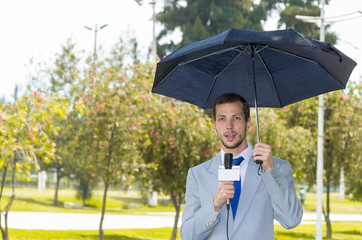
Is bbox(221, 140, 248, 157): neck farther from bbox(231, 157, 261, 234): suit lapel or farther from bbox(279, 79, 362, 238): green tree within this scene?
bbox(279, 79, 362, 238): green tree

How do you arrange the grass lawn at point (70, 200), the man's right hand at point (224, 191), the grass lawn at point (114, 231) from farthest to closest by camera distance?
the grass lawn at point (70, 200) < the grass lawn at point (114, 231) < the man's right hand at point (224, 191)

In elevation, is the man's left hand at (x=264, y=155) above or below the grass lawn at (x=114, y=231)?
above

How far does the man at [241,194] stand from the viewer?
3.00m

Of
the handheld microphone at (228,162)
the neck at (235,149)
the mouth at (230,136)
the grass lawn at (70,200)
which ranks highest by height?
the mouth at (230,136)

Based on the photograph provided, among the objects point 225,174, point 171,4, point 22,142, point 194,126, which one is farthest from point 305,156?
point 171,4

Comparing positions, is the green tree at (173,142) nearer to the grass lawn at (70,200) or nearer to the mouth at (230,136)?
the mouth at (230,136)

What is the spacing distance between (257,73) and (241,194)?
1514 mm

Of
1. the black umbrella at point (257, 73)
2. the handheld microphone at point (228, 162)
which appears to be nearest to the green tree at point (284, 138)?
the black umbrella at point (257, 73)

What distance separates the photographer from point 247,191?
3.10 metres

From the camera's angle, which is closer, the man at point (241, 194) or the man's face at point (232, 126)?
the man at point (241, 194)

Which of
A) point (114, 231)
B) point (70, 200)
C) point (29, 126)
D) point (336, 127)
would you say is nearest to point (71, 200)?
point (70, 200)

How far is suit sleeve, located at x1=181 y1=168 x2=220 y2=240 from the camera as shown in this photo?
300cm

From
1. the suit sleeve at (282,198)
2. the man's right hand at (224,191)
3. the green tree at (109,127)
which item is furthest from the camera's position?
the green tree at (109,127)

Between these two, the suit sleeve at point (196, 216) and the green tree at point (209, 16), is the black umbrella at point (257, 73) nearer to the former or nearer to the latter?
the suit sleeve at point (196, 216)
